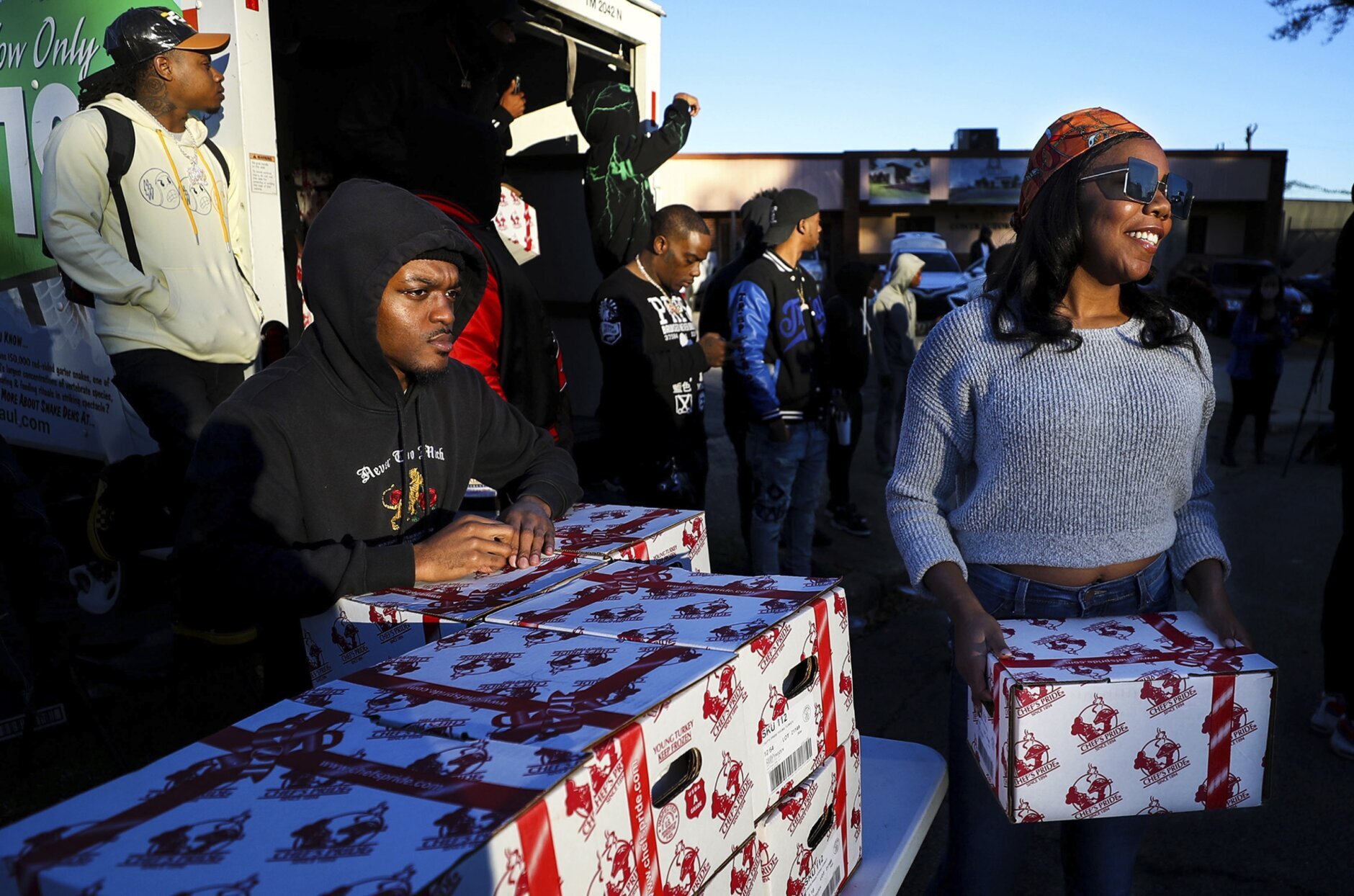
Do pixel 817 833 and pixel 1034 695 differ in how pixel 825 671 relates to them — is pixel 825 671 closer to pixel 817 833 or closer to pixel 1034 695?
pixel 817 833

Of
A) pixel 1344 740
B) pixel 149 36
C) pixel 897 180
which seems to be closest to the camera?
pixel 149 36

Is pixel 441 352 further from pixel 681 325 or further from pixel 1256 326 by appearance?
pixel 1256 326

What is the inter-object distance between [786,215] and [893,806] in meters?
3.44

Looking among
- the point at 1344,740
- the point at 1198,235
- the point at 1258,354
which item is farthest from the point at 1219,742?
the point at 1198,235

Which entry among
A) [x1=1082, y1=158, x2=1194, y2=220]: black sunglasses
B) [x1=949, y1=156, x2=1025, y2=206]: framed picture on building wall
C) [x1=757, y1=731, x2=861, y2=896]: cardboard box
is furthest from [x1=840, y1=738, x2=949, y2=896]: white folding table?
[x1=949, y1=156, x2=1025, y2=206]: framed picture on building wall

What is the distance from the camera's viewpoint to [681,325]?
14.4 feet

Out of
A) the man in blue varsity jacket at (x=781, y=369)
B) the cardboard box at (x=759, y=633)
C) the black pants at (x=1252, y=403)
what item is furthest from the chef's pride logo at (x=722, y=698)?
the black pants at (x=1252, y=403)

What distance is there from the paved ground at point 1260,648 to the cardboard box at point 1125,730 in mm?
360

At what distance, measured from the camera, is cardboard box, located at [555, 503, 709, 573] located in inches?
74.6

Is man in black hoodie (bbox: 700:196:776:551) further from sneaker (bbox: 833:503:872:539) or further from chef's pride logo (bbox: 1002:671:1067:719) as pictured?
chef's pride logo (bbox: 1002:671:1067:719)

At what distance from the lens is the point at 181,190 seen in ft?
10.6

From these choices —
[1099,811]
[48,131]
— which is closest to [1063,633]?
[1099,811]

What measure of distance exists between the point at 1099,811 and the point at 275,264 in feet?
10.0

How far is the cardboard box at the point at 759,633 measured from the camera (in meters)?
1.30
